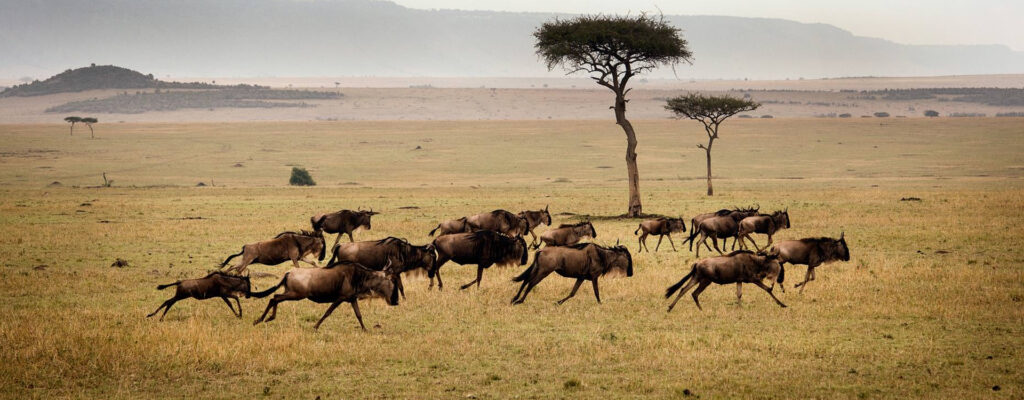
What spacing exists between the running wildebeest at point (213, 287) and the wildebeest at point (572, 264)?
4774 millimetres

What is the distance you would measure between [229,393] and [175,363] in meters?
1.64

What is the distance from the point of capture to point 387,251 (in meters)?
17.5

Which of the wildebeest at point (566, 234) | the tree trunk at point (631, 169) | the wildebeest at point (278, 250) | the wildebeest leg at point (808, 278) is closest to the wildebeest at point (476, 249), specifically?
the wildebeest at point (278, 250)

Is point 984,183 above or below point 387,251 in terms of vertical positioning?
below

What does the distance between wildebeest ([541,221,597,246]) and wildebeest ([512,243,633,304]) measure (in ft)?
14.8

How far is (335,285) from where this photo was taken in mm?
14375

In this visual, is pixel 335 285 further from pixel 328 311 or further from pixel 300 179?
pixel 300 179

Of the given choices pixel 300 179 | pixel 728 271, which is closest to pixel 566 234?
pixel 728 271

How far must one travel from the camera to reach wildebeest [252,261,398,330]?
46.8 ft

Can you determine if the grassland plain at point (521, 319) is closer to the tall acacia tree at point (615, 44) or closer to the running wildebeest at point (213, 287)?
the running wildebeest at point (213, 287)

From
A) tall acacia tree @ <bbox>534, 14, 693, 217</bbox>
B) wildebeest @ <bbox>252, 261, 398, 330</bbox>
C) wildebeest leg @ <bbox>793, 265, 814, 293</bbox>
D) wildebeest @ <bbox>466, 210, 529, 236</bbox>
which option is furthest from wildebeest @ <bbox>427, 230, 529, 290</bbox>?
tall acacia tree @ <bbox>534, 14, 693, 217</bbox>

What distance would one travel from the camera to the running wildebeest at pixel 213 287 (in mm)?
15406

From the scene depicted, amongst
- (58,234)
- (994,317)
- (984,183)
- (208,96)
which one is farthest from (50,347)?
(208,96)

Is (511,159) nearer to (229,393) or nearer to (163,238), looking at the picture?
(163,238)
